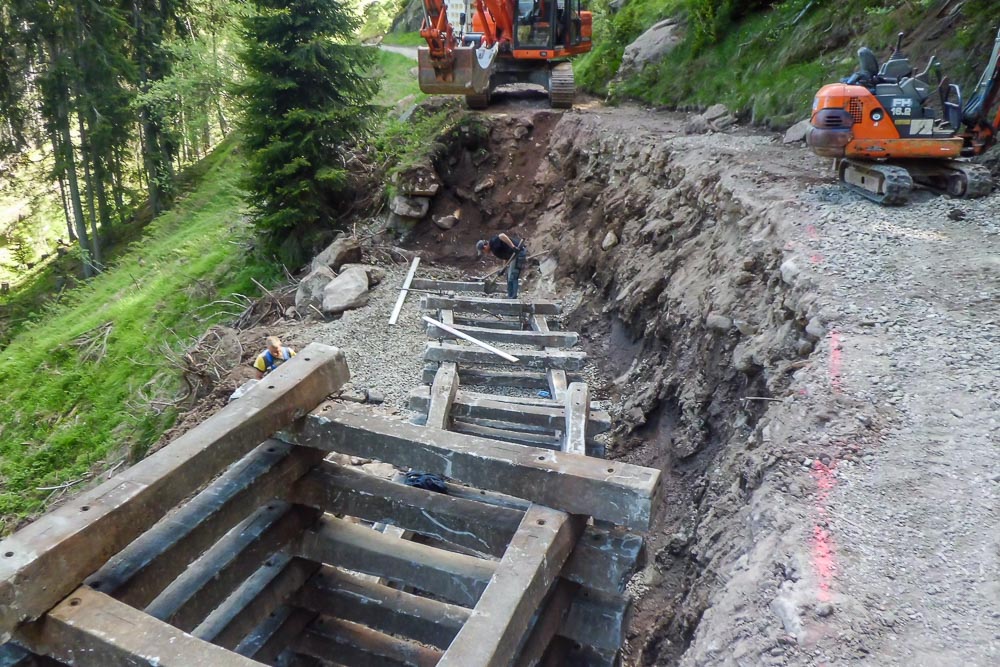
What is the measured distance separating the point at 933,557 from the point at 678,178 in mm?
6772

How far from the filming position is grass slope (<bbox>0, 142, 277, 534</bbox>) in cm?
1182

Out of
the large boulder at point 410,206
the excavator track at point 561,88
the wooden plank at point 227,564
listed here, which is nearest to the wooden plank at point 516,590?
the wooden plank at point 227,564

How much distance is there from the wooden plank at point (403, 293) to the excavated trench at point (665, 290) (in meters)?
1.16

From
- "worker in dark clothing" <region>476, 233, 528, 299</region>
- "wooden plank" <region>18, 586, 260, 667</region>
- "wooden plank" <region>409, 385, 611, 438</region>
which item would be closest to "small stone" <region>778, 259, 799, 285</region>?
"wooden plank" <region>409, 385, 611, 438</region>

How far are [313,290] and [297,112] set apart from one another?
4240 mm

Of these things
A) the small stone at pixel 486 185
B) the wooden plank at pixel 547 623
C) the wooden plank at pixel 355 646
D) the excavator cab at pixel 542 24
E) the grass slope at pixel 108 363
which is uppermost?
the excavator cab at pixel 542 24

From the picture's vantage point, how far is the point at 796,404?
4281 mm

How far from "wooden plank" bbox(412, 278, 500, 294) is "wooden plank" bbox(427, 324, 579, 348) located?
2083 millimetres

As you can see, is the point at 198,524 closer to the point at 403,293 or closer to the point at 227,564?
the point at 227,564

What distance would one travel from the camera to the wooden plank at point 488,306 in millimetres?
8594

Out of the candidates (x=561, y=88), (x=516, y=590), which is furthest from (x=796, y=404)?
(x=561, y=88)

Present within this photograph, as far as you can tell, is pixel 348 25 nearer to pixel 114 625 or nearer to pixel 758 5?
pixel 758 5

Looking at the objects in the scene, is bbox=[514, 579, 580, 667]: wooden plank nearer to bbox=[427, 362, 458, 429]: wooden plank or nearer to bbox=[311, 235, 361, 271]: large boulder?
bbox=[427, 362, 458, 429]: wooden plank

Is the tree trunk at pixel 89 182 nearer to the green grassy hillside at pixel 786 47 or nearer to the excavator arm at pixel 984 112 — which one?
the green grassy hillside at pixel 786 47
